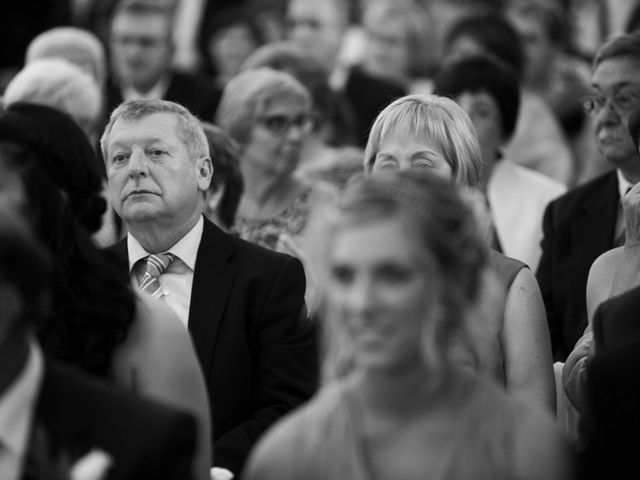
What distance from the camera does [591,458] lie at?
10.5ft

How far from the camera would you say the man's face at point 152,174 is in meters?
5.11

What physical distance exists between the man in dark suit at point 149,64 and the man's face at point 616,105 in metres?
3.36

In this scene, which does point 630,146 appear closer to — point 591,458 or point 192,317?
point 192,317

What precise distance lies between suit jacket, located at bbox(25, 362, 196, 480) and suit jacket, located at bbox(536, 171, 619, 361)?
3001 mm

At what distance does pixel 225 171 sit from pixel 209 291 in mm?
1570

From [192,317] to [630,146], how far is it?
2313 mm

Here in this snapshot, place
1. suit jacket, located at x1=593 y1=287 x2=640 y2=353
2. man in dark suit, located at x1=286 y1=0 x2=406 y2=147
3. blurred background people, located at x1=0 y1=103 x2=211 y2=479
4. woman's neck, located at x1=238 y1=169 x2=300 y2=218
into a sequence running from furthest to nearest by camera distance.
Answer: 1. man in dark suit, located at x1=286 y1=0 x2=406 y2=147
2. woman's neck, located at x1=238 y1=169 x2=300 y2=218
3. blurred background people, located at x1=0 y1=103 x2=211 y2=479
4. suit jacket, located at x1=593 y1=287 x2=640 y2=353

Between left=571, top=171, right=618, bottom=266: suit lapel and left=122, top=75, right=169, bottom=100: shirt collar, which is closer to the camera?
left=571, top=171, right=618, bottom=266: suit lapel

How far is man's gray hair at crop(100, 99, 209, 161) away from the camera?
5.24 meters

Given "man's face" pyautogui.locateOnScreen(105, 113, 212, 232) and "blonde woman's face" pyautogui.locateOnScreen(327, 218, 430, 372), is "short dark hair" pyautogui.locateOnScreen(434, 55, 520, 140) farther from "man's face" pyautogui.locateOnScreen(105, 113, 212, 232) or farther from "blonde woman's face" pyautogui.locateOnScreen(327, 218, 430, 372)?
"blonde woman's face" pyautogui.locateOnScreen(327, 218, 430, 372)

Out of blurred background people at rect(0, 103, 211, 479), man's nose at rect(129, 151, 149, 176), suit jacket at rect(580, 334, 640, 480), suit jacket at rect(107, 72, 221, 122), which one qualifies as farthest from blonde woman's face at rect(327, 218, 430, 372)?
suit jacket at rect(107, 72, 221, 122)

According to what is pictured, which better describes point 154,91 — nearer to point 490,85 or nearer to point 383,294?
point 490,85

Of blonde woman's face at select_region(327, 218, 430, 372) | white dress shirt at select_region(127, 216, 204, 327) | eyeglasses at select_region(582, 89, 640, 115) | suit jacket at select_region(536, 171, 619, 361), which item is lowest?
suit jacket at select_region(536, 171, 619, 361)

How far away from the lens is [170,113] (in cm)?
527
